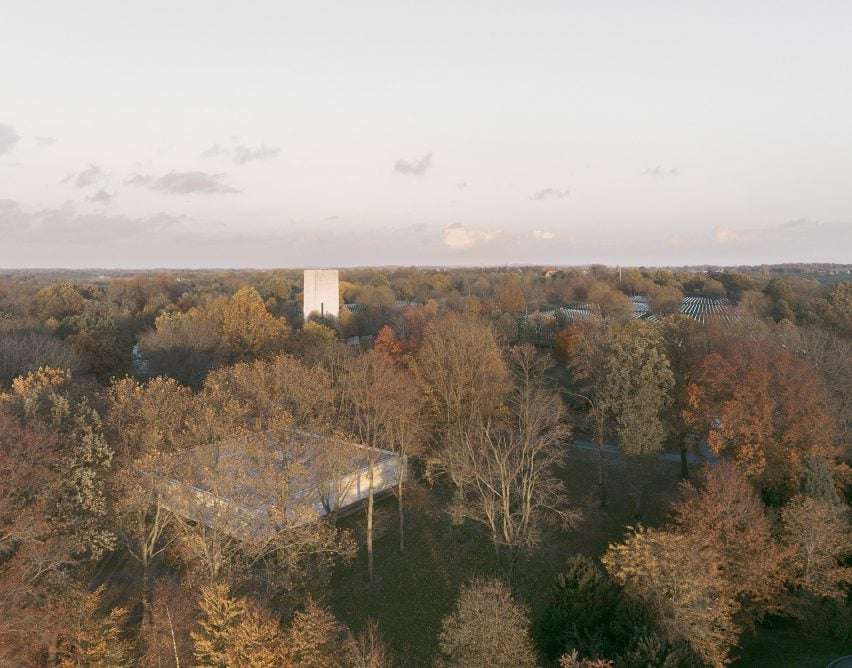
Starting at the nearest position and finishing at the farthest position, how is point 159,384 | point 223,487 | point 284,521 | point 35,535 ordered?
point 35,535 → point 223,487 → point 284,521 → point 159,384

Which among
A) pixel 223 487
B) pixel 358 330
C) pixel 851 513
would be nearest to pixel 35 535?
pixel 223 487

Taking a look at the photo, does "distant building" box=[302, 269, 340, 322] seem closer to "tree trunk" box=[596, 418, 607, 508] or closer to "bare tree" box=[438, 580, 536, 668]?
"tree trunk" box=[596, 418, 607, 508]

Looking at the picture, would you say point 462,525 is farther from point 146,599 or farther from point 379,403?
point 146,599

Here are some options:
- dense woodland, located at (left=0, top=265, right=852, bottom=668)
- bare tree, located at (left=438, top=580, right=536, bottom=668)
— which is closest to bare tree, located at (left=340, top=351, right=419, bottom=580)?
dense woodland, located at (left=0, top=265, right=852, bottom=668)

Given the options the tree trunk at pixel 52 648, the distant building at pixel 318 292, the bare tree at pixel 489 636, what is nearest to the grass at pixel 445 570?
the bare tree at pixel 489 636

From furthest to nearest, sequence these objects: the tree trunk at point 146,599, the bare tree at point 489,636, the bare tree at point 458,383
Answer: the bare tree at point 458,383 < the tree trunk at point 146,599 < the bare tree at point 489,636

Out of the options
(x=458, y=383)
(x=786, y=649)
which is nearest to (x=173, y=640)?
(x=458, y=383)

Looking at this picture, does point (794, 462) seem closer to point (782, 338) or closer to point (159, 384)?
point (782, 338)

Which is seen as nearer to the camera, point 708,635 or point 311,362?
point 708,635

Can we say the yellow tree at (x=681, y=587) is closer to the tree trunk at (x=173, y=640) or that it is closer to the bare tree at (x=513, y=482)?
the bare tree at (x=513, y=482)
